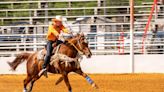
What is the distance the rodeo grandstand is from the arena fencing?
2.19 feet

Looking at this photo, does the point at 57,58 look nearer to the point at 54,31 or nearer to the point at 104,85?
the point at 54,31

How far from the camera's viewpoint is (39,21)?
26656 mm

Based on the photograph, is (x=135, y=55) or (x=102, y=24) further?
(x=102, y=24)

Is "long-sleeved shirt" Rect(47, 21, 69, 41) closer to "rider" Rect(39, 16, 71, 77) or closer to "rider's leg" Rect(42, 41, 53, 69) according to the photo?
"rider" Rect(39, 16, 71, 77)

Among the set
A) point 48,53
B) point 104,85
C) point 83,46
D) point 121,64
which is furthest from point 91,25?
point 83,46

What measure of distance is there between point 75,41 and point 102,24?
11.0 metres

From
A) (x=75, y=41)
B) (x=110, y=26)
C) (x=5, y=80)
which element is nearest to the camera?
(x=75, y=41)

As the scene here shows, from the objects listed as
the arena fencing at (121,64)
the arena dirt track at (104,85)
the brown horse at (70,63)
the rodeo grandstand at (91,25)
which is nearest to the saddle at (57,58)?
the brown horse at (70,63)

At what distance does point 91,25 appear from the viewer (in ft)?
79.3

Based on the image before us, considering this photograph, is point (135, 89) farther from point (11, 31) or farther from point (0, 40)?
point (11, 31)

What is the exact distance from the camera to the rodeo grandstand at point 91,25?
2167 cm

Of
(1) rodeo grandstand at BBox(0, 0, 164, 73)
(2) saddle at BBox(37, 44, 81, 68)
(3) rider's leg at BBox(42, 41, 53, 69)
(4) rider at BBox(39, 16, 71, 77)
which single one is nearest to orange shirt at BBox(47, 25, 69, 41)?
(4) rider at BBox(39, 16, 71, 77)

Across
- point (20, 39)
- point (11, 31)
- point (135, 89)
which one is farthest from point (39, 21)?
point (135, 89)

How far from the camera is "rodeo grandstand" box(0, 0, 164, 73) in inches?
853
